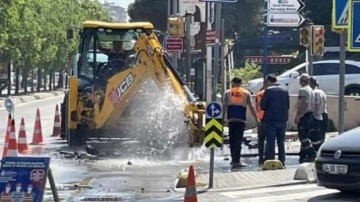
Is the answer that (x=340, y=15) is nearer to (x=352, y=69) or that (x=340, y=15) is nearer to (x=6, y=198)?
(x=6, y=198)

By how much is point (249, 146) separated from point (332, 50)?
37.3m

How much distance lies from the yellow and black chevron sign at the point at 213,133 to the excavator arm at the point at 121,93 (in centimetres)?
545

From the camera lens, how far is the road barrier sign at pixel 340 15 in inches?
539

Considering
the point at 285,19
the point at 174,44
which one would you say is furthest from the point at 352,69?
the point at 285,19

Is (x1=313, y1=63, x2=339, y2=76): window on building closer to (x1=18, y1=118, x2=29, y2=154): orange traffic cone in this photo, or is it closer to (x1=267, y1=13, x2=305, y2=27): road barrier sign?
(x1=267, y1=13, x2=305, y2=27): road barrier sign

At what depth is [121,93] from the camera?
21547 mm

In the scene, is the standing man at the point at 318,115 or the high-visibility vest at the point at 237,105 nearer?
the high-visibility vest at the point at 237,105

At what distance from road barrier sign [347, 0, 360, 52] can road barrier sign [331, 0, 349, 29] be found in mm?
783

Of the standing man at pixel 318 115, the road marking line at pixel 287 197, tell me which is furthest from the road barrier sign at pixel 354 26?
the standing man at pixel 318 115

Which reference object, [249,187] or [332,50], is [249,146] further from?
[332,50]

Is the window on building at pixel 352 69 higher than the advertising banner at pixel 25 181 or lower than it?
lower

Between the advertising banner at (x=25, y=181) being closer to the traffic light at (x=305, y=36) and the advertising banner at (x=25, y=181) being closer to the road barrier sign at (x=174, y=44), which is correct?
the traffic light at (x=305, y=36)

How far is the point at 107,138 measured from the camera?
75.5 ft

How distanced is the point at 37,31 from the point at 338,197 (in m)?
52.2
